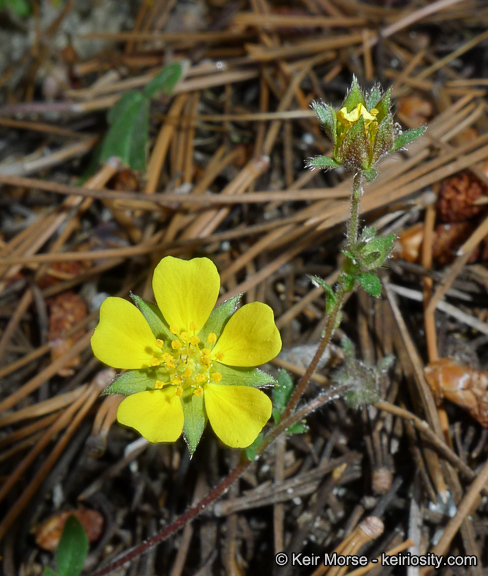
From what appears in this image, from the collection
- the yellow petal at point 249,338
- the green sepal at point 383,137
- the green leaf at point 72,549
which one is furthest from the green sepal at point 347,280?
the green leaf at point 72,549

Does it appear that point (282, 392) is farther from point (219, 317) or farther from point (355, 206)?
point (355, 206)

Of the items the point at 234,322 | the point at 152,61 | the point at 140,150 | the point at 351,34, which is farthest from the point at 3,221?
the point at 351,34

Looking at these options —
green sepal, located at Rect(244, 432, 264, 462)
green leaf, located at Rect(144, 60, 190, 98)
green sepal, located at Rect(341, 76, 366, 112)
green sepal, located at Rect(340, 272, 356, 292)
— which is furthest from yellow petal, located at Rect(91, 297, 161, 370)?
green leaf, located at Rect(144, 60, 190, 98)

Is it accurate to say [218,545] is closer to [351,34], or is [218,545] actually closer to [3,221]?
[3,221]

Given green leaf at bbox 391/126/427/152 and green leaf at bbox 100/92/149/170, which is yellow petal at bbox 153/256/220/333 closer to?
green leaf at bbox 391/126/427/152

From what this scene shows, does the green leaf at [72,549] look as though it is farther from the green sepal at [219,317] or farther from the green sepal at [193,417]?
the green sepal at [219,317]

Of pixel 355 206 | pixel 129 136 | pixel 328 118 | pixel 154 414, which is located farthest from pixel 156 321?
pixel 129 136
